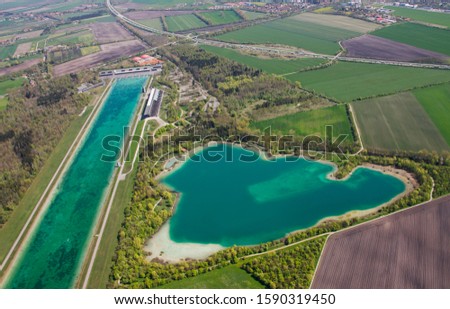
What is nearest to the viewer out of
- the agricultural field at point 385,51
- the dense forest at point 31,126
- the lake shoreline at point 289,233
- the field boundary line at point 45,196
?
the lake shoreline at point 289,233

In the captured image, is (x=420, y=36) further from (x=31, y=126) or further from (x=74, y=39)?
(x=74, y=39)

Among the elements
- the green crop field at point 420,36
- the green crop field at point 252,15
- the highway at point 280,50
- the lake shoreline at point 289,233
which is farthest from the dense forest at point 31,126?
the green crop field at point 420,36

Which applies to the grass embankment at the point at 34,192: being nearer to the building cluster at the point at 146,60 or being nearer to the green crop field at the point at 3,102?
the green crop field at the point at 3,102

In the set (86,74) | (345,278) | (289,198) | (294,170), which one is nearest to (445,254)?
(345,278)

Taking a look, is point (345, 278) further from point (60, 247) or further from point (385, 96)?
point (385, 96)

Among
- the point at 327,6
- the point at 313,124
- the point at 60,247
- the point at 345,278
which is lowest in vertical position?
the point at 60,247

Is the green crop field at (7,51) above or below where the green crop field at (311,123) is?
above

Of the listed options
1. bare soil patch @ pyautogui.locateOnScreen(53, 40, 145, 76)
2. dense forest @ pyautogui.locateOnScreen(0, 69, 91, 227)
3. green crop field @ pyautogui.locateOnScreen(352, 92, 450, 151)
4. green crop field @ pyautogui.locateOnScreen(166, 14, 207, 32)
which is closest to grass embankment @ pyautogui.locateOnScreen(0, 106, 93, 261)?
dense forest @ pyautogui.locateOnScreen(0, 69, 91, 227)
